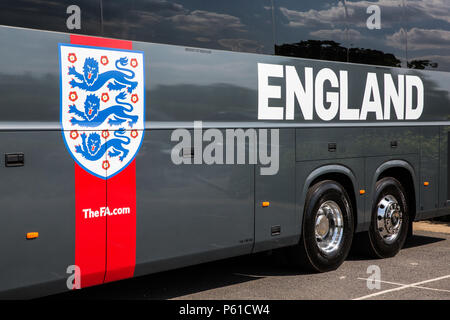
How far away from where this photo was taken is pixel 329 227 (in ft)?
27.7

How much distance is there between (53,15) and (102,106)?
81 cm

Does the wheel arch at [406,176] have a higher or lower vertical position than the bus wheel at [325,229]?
higher

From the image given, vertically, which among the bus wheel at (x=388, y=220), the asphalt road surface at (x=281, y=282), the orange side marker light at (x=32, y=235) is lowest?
the asphalt road surface at (x=281, y=282)

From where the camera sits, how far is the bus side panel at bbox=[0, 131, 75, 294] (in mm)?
5141

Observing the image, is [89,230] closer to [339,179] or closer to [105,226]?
[105,226]

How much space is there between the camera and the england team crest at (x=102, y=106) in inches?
217

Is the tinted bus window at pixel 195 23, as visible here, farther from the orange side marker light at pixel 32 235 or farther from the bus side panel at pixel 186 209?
the orange side marker light at pixel 32 235

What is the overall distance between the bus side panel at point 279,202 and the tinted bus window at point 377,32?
162 cm

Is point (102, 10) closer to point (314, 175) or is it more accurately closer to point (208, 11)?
point (208, 11)

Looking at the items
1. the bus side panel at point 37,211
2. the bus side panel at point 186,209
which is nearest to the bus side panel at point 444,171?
the bus side panel at point 186,209

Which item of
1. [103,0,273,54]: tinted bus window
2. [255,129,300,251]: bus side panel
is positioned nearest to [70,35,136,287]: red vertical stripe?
[103,0,273,54]: tinted bus window

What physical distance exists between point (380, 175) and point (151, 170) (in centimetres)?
396

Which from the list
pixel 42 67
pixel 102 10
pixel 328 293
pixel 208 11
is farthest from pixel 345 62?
pixel 42 67

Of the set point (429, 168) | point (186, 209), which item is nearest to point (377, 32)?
point (429, 168)
